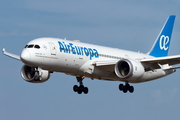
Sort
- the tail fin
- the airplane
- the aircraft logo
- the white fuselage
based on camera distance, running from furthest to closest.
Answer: the aircraft logo < the tail fin < the airplane < the white fuselage

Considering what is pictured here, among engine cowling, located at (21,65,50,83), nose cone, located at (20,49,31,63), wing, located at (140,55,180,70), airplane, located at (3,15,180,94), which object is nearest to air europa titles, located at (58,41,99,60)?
airplane, located at (3,15,180,94)

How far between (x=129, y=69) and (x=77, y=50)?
548cm

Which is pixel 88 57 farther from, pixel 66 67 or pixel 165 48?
pixel 165 48

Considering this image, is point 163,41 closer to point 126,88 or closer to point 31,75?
point 126,88

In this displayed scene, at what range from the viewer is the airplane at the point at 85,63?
2032 inches

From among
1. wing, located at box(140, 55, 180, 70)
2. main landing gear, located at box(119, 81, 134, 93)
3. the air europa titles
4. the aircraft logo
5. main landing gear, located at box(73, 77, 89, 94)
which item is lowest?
main landing gear, located at box(119, 81, 134, 93)

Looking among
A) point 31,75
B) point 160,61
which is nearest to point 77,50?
point 31,75

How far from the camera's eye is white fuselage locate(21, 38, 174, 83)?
168 ft

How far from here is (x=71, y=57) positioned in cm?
5325

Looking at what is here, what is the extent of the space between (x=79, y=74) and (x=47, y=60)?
17.4 ft

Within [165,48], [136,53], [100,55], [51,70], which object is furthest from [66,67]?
[165,48]

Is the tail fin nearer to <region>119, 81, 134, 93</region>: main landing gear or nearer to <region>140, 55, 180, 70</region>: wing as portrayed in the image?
<region>140, 55, 180, 70</region>: wing

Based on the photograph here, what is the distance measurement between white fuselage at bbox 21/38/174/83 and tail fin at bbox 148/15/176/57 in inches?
346

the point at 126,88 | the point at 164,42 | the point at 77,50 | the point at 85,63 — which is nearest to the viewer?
the point at 77,50
